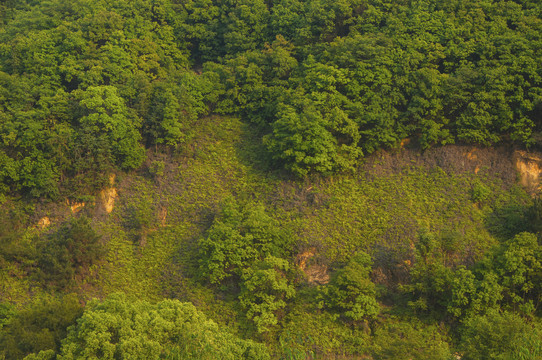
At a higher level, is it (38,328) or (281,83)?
(281,83)

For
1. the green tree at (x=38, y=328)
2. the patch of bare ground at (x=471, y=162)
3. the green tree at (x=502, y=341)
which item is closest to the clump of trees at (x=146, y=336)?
the green tree at (x=38, y=328)

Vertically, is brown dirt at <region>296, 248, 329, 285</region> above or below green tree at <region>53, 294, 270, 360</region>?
below

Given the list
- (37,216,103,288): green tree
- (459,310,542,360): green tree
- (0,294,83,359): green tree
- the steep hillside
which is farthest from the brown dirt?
(0,294,83,359): green tree

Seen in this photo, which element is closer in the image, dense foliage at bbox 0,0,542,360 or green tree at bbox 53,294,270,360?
green tree at bbox 53,294,270,360

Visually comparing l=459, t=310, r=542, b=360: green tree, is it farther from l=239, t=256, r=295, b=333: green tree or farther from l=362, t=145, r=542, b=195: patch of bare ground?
l=362, t=145, r=542, b=195: patch of bare ground

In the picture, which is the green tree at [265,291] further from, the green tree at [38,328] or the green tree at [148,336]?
the green tree at [38,328]

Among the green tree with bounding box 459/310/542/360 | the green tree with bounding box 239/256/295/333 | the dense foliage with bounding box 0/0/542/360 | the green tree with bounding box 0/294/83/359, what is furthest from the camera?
the green tree with bounding box 239/256/295/333

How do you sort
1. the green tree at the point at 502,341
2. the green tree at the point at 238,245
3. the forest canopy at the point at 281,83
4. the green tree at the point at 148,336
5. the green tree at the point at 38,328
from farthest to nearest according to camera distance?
1. the forest canopy at the point at 281,83
2. the green tree at the point at 238,245
3. the green tree at the point at 38,328
4. the green tree at the point at 148,336
5. the green tree at the point at 502,341

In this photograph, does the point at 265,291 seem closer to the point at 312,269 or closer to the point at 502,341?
the point at 312,269

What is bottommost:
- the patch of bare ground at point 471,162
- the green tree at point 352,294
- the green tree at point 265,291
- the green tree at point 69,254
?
the green tree at point 69,254

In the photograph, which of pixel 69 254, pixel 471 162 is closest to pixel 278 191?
pixel 471 162

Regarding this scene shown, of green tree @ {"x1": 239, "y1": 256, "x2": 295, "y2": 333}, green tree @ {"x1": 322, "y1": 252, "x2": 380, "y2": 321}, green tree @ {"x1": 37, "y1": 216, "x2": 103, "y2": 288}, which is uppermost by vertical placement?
green tree @ {"x1": 322, "y1": 252, "x2": 380, "y2": 321}

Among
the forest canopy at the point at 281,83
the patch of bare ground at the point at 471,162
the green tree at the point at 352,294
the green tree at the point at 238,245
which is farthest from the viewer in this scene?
the forest canopy at the point at 281,83

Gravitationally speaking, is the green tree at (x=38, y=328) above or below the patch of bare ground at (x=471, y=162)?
below
